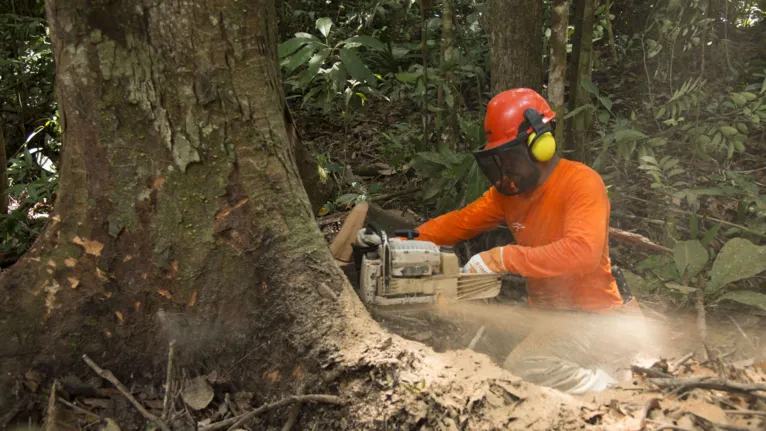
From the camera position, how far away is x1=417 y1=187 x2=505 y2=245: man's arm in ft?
12.4

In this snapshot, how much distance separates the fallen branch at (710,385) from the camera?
2.05 metres

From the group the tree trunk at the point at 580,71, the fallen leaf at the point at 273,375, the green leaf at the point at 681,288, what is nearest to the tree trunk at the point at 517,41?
the tree trunk at the point at 580,71

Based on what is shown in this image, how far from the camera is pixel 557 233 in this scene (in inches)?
135

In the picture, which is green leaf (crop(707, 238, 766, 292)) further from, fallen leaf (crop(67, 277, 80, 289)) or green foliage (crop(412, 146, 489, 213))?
fallen leaf (crop(67, 277, 80, 289))

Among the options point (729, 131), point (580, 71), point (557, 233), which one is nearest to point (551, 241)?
point (557, 233)

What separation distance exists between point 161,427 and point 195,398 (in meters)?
0.22

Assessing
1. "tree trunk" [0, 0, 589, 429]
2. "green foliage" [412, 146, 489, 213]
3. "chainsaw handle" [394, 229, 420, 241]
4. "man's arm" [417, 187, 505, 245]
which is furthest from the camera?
"green foliage" [412, 146, 489, 213]

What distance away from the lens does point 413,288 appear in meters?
3.11

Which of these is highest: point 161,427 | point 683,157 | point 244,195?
point 244,195

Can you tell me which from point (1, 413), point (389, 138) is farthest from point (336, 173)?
point (1, 413)

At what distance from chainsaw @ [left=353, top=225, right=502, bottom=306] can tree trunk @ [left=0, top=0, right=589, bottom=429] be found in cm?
53

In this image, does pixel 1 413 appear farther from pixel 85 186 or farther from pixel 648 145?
pixel 648 145

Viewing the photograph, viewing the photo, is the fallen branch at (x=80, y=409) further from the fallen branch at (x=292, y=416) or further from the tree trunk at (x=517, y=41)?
the tree trunk at (x=517, y=41)

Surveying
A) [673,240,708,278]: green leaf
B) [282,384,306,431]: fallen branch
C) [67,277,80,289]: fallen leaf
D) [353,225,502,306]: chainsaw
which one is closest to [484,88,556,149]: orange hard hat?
[353,225,502,306]: chainsaw
